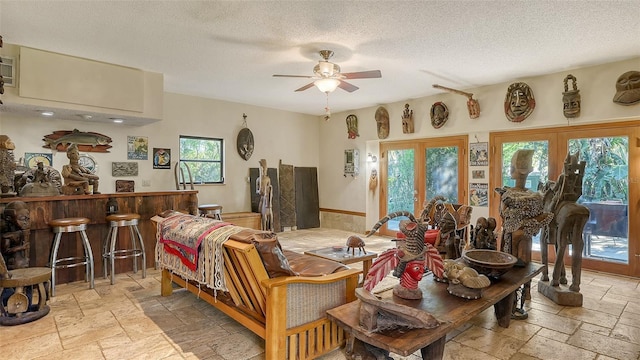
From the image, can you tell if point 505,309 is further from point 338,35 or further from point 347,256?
point 338,35

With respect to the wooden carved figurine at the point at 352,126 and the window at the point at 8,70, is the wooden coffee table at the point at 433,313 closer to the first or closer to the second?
the window at the point at 8,70

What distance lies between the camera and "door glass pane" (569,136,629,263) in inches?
178

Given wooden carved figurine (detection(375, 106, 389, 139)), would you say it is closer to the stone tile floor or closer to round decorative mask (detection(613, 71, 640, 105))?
round decorative mask (detection(613, 71, 640, 105))

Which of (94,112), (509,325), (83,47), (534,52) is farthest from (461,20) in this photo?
(94,112)

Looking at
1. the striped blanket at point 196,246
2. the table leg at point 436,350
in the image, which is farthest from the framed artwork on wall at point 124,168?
the table leg at point 436,350

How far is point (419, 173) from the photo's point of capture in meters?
6.71

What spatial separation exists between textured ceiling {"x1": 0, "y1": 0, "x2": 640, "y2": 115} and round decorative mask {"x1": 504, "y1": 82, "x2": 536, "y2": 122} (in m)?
0.21

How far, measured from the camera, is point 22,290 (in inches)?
116

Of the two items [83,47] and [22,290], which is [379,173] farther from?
[22,290]

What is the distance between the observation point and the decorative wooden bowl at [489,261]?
8.67 feet

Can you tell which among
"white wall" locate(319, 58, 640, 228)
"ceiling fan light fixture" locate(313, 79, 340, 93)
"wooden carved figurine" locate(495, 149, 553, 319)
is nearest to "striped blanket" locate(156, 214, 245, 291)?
"ceiling fan light fixture" locate(313, 79, 340, 93)

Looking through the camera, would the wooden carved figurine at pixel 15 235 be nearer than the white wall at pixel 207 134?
Yes

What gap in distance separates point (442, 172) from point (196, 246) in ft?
16.7

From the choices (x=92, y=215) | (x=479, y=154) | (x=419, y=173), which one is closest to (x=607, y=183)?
(x=479, y=154)
